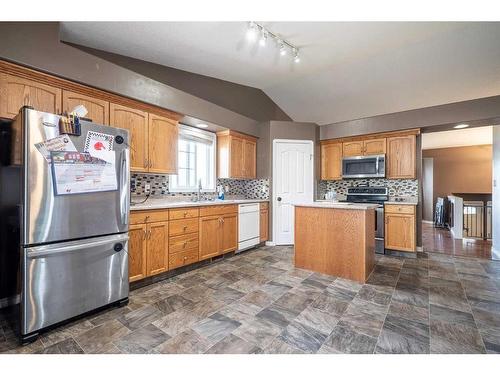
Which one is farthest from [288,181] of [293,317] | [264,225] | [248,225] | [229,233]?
[293,317]

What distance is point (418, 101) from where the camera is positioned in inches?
155

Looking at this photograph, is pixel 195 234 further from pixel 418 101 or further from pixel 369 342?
pixel 418 101

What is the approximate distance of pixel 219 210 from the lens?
3.56m

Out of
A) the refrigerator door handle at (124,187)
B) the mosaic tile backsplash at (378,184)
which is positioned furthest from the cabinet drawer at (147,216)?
the mosaic tile backsplash at (378,184)

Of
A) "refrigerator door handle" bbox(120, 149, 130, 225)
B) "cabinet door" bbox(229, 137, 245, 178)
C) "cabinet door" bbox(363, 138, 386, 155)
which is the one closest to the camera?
"refrigerator door handle" bbox(120, 149, 130, 225)

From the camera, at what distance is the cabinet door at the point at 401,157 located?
13.5ft

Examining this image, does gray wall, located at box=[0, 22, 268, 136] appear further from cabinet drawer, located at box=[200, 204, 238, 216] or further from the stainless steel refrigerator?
cabinet drawer, located at box=[200, 204, 238, 216]

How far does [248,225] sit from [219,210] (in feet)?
2.55

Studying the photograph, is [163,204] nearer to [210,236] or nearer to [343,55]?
[210,236]

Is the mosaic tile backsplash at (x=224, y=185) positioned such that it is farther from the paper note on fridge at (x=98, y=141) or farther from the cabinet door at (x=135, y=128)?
the paper note on fridge at (x=98, y=141)

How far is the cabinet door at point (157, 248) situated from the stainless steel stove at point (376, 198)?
3.50m

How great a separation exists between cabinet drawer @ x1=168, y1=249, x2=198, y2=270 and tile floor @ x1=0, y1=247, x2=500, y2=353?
15 centimetres

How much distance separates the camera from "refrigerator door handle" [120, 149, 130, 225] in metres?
2.15

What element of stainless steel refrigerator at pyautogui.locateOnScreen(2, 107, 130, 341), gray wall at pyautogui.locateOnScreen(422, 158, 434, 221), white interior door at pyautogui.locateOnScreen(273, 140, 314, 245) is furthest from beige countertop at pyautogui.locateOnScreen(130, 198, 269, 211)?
gray wall at pyautogui.locateOnScreen(422, 158, 434, 221)
